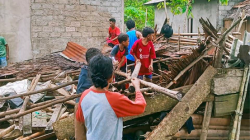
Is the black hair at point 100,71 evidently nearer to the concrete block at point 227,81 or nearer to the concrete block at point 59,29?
the concrete block at point 227,81

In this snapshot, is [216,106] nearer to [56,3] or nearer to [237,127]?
[237,127]

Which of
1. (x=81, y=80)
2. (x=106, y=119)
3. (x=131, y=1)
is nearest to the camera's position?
(x=106, y=119)

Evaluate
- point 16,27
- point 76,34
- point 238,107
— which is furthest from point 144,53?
point 16,27

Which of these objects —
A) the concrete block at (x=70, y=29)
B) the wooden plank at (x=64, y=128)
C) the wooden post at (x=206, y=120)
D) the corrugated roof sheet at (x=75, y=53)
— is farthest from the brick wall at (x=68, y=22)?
the wooden post at (x=206, y=120)

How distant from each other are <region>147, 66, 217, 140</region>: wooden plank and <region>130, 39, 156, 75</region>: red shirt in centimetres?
167

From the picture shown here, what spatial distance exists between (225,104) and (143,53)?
6.27 ft

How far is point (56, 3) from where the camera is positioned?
11.1 m

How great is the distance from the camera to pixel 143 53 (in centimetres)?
549

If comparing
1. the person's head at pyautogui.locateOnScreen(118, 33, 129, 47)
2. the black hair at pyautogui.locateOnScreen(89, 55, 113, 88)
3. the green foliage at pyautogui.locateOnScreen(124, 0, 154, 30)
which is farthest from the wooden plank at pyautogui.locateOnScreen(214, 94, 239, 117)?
the green foliage at pyautogui.locateOnScreen(124, 0, 154, 30)

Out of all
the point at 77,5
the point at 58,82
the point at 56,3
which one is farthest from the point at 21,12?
the point at 58,82

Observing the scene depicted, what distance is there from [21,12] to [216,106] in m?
8.79

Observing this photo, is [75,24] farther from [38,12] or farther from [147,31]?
[147,31]

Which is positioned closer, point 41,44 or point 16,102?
point 16,102

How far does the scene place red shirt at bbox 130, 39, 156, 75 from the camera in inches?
216
